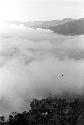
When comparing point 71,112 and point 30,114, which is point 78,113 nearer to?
point 71,112

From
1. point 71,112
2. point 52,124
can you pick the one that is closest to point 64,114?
point 71,112

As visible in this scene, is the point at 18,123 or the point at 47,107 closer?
the point at 18,123

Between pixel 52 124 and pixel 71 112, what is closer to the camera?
pixel 52 124

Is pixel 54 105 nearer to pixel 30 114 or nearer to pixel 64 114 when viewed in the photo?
pixel 64 114

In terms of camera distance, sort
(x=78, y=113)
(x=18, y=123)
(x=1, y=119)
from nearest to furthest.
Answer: (x=18, y=123) < (x=78, y=113) < (x=1, y=119)

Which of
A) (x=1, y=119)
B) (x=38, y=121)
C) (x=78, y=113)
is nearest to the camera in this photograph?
(x=38, y=121)

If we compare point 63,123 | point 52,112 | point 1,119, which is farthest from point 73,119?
point 1,119

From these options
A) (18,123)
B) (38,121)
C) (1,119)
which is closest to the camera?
(18,123)

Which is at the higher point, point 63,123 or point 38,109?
point 38,109

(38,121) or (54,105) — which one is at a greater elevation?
(54,105)
